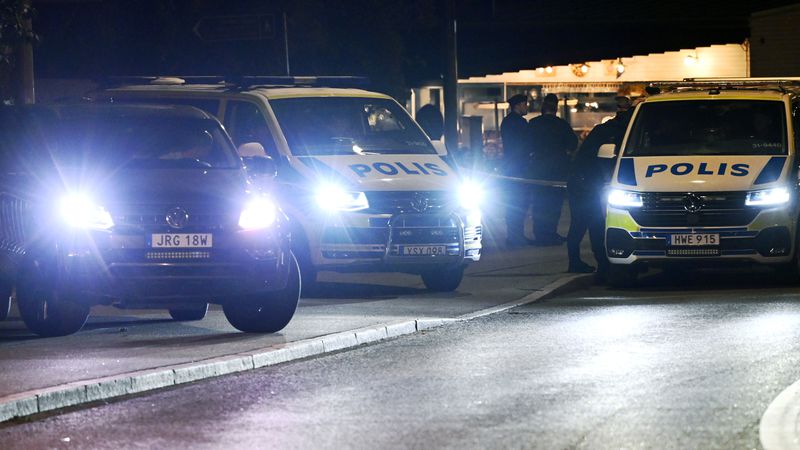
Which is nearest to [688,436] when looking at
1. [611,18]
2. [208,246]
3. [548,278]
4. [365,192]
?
[208,246]

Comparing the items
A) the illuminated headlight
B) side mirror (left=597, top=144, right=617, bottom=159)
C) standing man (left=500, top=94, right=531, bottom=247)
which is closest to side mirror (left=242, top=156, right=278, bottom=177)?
the illuminated headlight

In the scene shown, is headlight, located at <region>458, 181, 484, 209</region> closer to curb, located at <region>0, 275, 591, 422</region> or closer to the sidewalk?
the sidewalk

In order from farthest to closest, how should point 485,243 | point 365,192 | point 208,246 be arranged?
point 485,243, point 365,192, point 208,246

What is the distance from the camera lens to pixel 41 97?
3066cm

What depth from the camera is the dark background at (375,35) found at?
28.0m

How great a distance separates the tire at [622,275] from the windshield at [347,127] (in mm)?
2138

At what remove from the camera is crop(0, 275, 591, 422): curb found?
10.0 metres

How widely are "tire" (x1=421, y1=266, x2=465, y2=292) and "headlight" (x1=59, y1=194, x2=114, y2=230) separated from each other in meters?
4.72

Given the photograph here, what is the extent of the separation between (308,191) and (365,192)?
0.53 meters

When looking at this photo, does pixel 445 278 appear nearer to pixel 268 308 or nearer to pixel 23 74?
pixel 268 308

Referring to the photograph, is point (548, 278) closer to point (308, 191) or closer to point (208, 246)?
point (308, 191)

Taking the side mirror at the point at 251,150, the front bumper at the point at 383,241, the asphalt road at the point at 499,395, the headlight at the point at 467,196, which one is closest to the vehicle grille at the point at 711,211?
the headlight at the point at 467,196

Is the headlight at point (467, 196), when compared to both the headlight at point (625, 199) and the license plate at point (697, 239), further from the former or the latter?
the license plate at point (697, 239)

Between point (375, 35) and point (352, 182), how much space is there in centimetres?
1842
